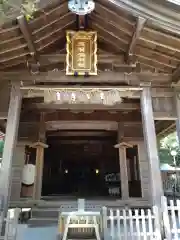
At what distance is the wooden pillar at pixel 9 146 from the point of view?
4.96 m

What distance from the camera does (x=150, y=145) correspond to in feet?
17.9

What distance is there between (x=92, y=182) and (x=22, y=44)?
14375 millimetres

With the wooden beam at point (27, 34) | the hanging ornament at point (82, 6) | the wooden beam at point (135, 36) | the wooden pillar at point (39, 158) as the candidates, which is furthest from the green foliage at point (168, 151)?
the hanging ornament at point (82, 6)

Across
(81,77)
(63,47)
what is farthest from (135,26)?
(63,47)

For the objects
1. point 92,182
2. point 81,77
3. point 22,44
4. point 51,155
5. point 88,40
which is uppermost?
point 88,40

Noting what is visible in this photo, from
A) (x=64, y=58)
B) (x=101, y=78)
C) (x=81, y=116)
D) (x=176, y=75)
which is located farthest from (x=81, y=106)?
(x=176, y=75)

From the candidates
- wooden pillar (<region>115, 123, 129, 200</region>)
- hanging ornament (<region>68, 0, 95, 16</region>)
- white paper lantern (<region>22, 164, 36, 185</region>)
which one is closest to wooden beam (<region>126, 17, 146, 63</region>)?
hanging ornament (<region>68, 0, 95, 16</region>)

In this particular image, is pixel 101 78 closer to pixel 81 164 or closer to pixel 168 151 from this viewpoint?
pixel 81 164

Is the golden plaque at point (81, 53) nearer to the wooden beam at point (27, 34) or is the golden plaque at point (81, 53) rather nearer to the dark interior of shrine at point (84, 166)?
the wooden beam at point (27, 34)

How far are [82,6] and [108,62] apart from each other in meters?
1.96

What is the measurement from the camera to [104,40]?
6.18 metres

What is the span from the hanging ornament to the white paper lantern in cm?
625

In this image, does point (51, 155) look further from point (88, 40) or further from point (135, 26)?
point (135, 26)

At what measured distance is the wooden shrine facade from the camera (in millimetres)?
4934
